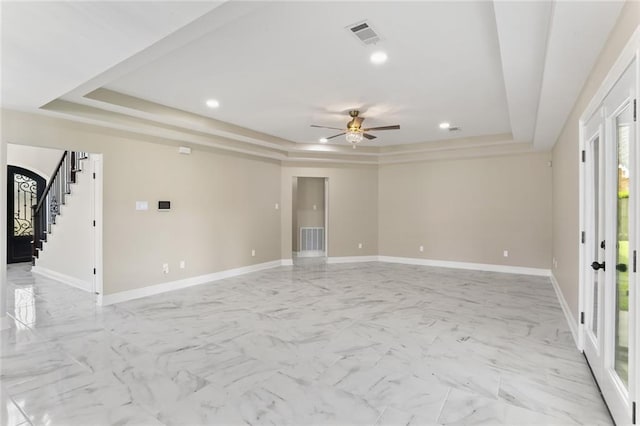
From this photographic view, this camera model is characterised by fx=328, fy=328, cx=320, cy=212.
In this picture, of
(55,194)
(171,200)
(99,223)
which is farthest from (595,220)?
(55,194)

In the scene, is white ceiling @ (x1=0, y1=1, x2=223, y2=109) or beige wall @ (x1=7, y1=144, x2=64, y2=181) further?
beige wall @ (x1=7, y1=144, x2=64, y2=181)

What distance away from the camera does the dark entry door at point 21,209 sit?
7.88m

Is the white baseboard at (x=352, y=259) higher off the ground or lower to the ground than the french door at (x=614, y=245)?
lower

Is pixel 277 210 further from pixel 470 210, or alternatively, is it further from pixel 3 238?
pixel 3 238

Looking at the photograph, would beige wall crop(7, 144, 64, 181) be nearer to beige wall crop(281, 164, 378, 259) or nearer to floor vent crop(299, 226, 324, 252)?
beige wall crop(281, 164, 378, 259)

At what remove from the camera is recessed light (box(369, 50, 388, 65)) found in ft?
10.1

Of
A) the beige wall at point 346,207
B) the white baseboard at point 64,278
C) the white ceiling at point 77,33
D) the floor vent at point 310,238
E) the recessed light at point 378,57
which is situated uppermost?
the recessed light at point 378,57

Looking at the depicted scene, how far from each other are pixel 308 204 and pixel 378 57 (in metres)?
6.74

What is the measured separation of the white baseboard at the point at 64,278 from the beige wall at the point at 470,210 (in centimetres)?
633

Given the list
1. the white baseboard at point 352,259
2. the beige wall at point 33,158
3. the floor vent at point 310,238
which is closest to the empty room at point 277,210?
the white baseboard at point 352,259

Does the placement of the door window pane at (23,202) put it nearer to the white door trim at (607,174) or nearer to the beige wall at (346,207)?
the beige wall at (346,207)

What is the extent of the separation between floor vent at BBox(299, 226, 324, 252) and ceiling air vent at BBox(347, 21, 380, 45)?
7093 mm

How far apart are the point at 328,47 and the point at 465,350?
311 centimetres

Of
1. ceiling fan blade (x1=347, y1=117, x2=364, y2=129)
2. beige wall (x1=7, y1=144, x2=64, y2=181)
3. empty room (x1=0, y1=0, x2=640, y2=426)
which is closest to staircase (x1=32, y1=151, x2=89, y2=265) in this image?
empty room (x1=0, y1=0, x2=640, y2=426)
